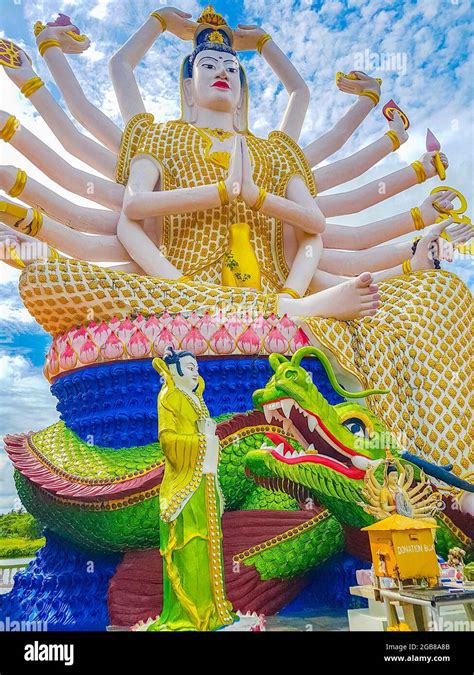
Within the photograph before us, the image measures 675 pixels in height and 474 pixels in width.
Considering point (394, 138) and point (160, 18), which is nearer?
point (160, 18)

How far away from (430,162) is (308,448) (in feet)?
14.9

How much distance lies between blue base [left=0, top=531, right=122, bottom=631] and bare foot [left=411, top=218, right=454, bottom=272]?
4.08m

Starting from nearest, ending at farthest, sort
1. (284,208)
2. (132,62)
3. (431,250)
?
1. (284,208)
2. (431,250)
3. (132,62)

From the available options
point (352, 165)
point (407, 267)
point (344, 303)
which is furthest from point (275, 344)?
point (352, 165)

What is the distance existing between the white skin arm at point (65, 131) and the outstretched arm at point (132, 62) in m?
0.68

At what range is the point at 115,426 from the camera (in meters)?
5.00

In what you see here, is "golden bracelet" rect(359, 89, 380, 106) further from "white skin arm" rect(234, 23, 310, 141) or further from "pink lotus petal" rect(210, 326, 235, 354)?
"pink lotus petal" rect(210, 326, 235, 354)

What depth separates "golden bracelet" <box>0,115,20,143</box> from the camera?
248 inches

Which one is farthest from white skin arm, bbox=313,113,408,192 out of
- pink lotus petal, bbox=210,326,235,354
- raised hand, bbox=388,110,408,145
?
pink lotus petal, bbox=210,326,235,354

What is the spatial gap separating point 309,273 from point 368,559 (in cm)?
295

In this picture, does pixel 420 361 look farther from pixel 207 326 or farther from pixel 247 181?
pixel 247 181

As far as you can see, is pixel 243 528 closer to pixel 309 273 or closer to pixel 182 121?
pixel 309 273

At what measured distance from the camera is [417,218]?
23.9 ft

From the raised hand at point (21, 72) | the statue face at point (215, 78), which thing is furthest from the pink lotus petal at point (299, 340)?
the raised hand at point (21, 72)
